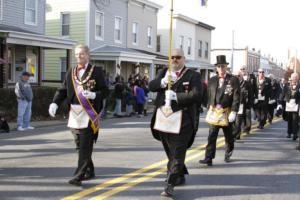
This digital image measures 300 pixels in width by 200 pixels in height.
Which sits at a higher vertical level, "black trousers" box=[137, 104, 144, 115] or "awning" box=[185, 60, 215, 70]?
"awning" box=[185, 60, 215, 70]

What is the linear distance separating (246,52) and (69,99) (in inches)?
3204

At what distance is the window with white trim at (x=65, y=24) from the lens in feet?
95.3

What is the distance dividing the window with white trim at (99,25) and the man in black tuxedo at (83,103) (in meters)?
22.5

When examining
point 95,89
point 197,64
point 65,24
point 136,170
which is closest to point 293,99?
point 136,170

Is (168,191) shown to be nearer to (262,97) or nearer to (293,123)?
(293,123)

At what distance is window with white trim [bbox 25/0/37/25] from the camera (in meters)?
23.5

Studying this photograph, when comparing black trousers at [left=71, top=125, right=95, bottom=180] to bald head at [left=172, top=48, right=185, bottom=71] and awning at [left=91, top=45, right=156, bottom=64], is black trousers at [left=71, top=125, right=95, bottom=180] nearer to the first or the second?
bald head at [left=172, top=48, right=185, bottom=71]

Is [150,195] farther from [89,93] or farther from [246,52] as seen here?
[246,52]

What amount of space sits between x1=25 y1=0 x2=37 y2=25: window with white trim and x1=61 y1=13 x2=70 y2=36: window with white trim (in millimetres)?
5179

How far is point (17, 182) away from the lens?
22.6 ft

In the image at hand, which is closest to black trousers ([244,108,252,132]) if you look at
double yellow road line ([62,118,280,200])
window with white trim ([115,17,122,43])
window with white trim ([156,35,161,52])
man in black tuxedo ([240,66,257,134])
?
man in black tuxedo ([240,66,257,134])

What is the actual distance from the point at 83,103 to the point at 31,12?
18.5m

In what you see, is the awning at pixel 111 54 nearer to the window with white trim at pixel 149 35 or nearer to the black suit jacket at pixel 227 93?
the window with white trim at pixel 149 35

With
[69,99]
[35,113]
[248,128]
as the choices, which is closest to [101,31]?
[35,113]
